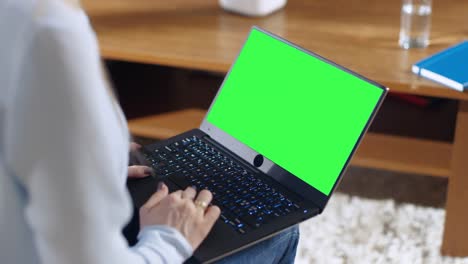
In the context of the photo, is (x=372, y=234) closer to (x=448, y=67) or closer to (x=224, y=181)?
(x=448, y=67)

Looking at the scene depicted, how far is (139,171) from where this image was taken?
123cm

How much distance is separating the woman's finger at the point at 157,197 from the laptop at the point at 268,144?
53mm

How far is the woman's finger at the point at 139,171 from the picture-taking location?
1226mm

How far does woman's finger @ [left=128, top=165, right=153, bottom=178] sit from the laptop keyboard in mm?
18

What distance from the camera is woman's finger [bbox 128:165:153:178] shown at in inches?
48.3

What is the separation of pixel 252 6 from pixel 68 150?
1280 mm

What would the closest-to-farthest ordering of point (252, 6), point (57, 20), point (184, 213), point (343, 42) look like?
point (57, 20)
point (184, 213)
point (343, 42)
point (252, 6)

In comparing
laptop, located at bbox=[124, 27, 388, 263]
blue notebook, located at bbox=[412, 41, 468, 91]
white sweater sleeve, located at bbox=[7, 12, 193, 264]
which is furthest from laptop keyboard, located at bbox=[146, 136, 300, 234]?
blue notebook, located at bbox=[412, 41, 468, 91]

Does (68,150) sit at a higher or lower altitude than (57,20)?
lower

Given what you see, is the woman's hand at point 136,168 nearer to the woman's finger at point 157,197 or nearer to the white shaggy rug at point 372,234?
the woman's finger at point 157,197

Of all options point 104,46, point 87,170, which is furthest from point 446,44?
point 87,170

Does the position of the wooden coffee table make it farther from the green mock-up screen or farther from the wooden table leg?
the green mock-up screen

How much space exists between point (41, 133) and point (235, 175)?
503 mm

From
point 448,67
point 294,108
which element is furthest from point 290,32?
point 294,108
